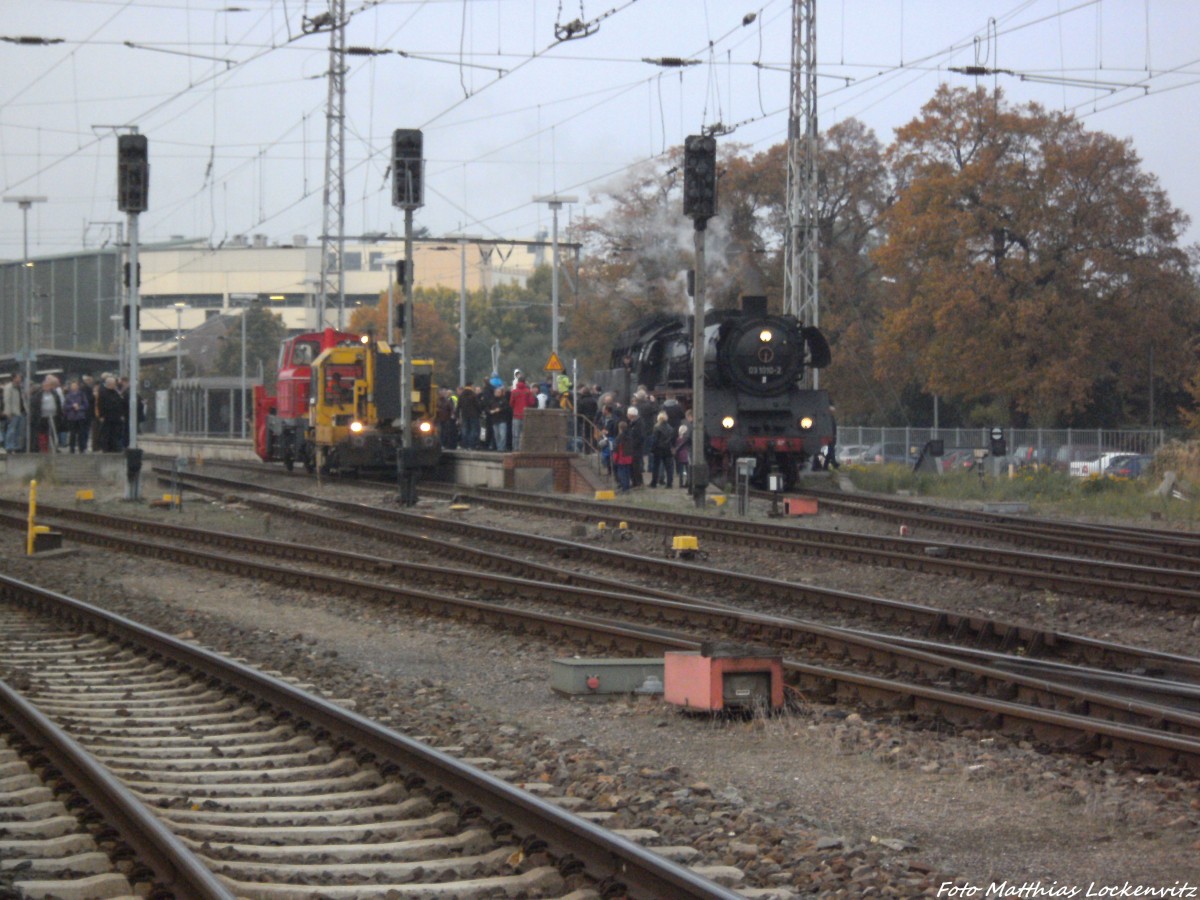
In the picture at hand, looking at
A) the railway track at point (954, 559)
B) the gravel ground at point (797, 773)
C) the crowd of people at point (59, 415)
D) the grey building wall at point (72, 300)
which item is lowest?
the gravel ground at point (797, 773)

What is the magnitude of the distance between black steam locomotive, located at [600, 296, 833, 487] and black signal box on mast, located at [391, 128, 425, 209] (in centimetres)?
653

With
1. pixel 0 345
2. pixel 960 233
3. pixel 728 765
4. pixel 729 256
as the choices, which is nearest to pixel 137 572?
pixel 728 765

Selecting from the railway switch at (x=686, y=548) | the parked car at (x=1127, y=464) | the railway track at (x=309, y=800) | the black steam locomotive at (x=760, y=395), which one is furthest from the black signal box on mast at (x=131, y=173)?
the parked car at (x=1127, y=464)

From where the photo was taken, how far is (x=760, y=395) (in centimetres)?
2736

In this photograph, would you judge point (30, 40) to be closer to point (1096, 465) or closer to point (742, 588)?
point (742, 588)

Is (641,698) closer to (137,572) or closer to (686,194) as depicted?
(137,572)

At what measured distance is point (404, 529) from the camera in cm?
2138

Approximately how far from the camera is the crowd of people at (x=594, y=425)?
26938 mm

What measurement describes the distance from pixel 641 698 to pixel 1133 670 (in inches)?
135

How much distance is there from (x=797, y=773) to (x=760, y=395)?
20.3m

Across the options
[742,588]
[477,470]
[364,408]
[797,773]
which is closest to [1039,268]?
[477,470]

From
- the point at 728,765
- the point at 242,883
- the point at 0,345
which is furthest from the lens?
the point at 0,345

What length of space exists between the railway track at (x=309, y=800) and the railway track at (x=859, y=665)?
314cm

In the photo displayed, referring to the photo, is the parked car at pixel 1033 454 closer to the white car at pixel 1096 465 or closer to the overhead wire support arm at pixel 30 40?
the white car at pixel 1096 465
